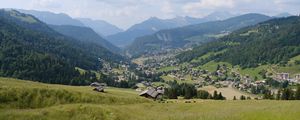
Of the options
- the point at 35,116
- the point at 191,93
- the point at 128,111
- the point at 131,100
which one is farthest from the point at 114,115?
the point at 191,93

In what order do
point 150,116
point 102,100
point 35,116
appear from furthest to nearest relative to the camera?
point 102,100, point 150,116, point 35,116

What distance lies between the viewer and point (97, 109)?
224ft

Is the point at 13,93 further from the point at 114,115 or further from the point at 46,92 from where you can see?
the point at 114,115

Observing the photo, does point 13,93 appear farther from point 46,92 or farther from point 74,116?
point 74,116

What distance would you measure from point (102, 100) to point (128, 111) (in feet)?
40.4

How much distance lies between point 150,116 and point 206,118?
42.4ft

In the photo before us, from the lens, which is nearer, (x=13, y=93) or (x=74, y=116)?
(x=74, y=116)

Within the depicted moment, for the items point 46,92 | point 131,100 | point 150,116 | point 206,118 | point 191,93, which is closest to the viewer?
point 206,118

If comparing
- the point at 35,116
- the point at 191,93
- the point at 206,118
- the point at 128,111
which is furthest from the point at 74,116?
the point at 191,93

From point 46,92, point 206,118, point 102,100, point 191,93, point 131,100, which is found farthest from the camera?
point 191,93

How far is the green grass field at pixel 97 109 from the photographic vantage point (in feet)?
198

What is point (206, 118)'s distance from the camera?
59.3 meters

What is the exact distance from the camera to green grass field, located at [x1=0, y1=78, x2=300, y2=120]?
60.4 m

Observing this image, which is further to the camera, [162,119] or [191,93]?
[191,93]
